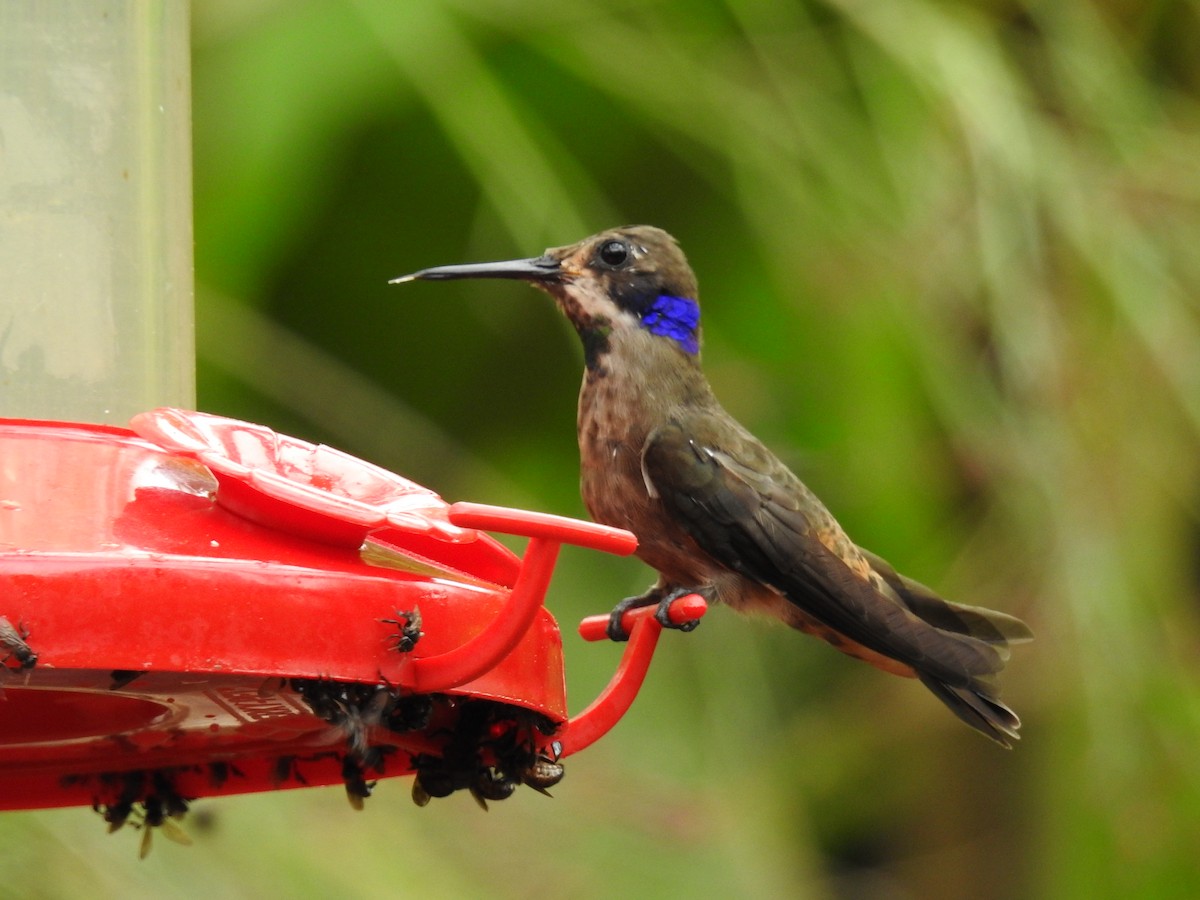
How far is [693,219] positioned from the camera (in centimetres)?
624

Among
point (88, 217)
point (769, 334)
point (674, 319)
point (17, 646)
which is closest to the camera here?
point (17, 646)

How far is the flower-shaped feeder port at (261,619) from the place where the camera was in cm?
192

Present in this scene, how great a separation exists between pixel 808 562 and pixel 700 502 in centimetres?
28

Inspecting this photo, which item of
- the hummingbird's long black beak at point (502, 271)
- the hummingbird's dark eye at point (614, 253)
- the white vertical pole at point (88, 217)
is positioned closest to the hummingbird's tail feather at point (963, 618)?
the hummingbird's dark eye at point (614, 253)

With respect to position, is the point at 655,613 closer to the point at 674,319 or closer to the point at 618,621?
the point at 618,621

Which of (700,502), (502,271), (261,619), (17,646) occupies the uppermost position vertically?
(502,271)

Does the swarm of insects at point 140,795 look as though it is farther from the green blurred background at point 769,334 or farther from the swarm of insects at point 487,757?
the green blurred background at point 769,334

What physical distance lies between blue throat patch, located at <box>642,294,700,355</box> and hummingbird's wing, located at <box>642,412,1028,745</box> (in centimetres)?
21

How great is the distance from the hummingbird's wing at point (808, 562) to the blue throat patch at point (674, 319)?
21 cm

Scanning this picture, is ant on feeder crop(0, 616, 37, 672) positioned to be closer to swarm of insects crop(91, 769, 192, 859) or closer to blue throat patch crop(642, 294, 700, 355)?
swarm of insects crop(91, 769, 192, 859)

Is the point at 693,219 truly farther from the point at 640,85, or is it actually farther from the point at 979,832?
the point at 979,832

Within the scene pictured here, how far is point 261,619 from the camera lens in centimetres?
197

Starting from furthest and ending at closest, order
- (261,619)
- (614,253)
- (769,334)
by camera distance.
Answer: (769,334), (614,253), (261,619)

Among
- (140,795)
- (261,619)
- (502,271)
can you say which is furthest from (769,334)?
(261,619)
